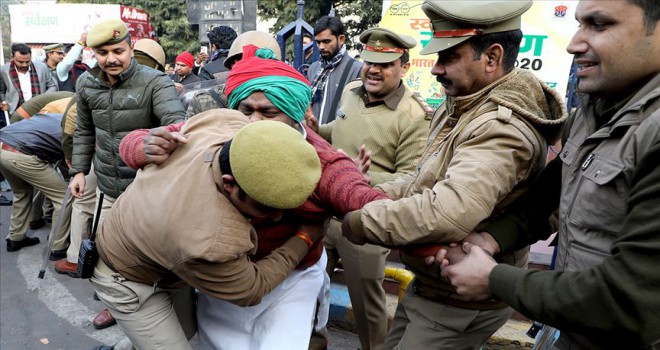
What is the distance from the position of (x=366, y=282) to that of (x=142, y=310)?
1.47m

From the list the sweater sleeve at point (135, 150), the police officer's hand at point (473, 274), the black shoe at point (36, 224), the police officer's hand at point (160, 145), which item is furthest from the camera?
the black shoe at point (36, 224)

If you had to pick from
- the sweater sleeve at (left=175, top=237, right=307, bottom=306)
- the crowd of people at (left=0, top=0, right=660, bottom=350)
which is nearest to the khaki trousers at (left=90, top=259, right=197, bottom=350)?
the crowd of people at (left=0, top=0, right=660, bottom=350)

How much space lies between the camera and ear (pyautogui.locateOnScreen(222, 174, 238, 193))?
5.19ft

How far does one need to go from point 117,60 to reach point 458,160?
287cm

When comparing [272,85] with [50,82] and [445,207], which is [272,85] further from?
[50,82]

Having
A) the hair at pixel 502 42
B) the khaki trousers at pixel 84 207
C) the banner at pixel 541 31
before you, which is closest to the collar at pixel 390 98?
the hair at pixel 502 42

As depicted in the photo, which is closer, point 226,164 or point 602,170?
point 602,170

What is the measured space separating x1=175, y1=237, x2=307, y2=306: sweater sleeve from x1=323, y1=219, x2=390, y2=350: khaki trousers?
1117 millimetres

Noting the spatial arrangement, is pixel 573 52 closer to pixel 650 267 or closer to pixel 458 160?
pixel 458 160

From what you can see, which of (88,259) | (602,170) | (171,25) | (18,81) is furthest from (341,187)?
(171,25)

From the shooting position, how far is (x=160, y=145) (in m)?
1.83

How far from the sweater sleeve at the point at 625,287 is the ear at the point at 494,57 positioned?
0.74 meters

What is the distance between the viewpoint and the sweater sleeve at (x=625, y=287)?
1058 millimetres

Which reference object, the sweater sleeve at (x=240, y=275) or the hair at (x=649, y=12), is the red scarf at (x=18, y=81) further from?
the hair at (x=649, y=12)
